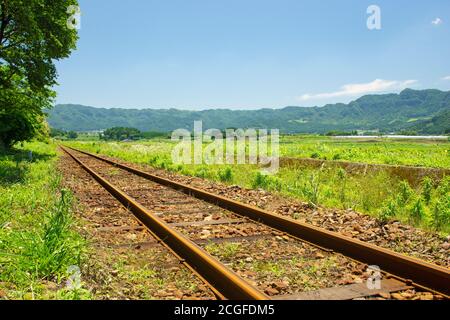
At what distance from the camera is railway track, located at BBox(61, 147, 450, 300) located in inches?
148

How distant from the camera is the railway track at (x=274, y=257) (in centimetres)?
376

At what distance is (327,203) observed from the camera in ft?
30.3

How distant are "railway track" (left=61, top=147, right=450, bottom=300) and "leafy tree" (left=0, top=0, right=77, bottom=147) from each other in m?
13.5

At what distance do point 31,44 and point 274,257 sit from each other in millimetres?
18685

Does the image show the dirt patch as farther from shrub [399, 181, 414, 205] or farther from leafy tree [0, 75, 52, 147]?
leafy tree [0, 75, 52, 147]

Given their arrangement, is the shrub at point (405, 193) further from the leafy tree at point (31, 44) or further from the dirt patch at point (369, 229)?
the leafy tree at point (31, 44)

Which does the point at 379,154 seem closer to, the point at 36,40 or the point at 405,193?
the point at 405,193

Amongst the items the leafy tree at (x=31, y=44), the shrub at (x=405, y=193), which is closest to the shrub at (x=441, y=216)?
the shrub at (x=405, y=193)

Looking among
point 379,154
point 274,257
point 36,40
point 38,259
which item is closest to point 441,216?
point 274,257

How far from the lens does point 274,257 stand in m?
4.91

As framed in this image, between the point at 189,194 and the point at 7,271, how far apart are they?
6.47 m

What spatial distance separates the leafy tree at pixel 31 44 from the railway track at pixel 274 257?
13.5m
